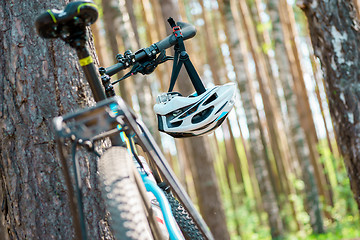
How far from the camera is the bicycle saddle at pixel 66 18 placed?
5.47 feet

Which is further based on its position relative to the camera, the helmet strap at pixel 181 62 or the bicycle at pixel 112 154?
the helmet strap at pixel 181 62

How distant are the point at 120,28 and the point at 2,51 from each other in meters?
6.69

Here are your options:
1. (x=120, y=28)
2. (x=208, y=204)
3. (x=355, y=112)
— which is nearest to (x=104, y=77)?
(x=355, y=112)

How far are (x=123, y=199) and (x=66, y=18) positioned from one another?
780 mm

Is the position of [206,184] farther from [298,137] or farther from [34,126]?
[298,137]

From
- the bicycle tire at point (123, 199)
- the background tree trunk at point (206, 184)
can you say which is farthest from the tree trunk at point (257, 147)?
the bicycle tire at point (123, 199)

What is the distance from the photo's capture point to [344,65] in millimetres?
4180

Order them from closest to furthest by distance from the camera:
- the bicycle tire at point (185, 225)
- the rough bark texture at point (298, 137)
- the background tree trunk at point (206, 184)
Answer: the bicycle tire at point (185, 225)
the background tree trunk at point (206, 184)
the rough bark texture at point (298, 137)

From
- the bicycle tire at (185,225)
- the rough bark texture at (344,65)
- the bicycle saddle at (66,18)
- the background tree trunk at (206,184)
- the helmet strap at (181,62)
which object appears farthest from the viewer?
the background tree trunk at (206,184)

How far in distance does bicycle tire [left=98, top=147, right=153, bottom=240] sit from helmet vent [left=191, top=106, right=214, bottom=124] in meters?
0.68

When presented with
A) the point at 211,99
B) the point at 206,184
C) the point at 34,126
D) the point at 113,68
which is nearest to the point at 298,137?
the point at 206,184

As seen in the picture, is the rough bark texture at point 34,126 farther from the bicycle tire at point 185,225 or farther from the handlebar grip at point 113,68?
the bicycle tire at point 185,225

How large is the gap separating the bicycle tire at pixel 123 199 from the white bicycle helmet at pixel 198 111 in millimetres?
649

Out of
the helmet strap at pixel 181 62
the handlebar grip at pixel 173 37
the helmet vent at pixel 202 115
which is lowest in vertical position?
the helmet vent at pixel 202 115
